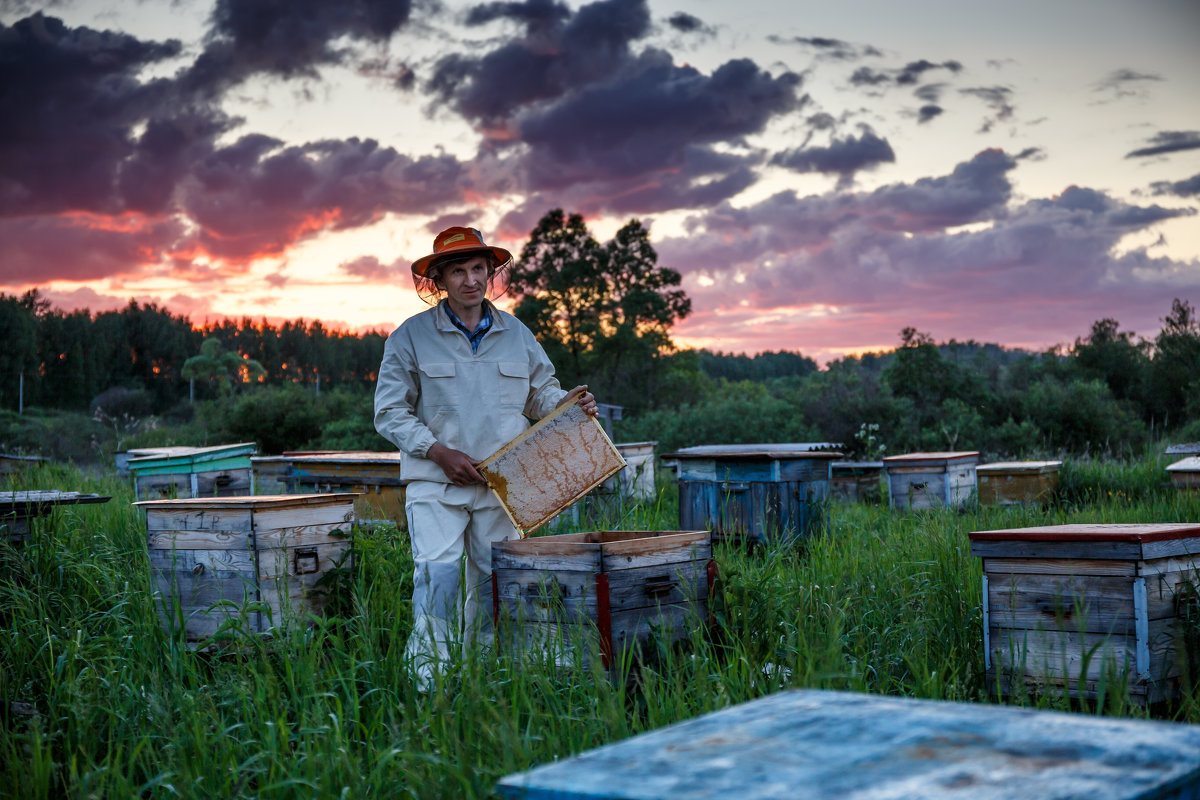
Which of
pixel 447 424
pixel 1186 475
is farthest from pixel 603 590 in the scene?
pixel 1186 475

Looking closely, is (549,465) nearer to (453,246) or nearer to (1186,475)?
(453,246)

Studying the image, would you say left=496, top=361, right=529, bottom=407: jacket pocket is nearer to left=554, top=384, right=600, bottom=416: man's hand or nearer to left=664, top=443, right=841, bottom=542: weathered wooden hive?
left=554, top=384, right=600, bottom=416: man's hand

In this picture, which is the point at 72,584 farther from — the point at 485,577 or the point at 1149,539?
the point at 1149,539

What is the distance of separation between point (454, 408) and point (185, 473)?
6213mm

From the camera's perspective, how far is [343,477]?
8812 millimetres

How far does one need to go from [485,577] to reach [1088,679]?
2.55 m

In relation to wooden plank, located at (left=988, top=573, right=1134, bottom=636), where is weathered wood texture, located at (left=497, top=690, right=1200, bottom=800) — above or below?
above

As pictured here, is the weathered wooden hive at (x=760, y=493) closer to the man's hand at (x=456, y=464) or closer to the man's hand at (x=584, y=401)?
the man's hand at (x=584, y=401)

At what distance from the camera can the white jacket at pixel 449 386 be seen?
4535 mm

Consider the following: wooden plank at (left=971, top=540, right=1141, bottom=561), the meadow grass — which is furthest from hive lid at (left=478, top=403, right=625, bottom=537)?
wooden plank at (left=971, top=540, right=1141, bottom=561)

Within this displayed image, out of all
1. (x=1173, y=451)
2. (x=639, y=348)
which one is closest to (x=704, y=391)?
(x=639, y=348)

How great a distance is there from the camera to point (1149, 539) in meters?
3.29

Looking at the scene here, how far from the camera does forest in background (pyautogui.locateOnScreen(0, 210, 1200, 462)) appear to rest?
848 inches

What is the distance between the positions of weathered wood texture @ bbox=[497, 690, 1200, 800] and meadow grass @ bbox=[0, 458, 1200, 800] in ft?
2.34
